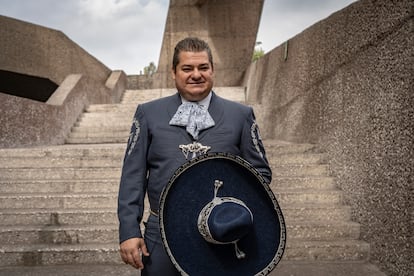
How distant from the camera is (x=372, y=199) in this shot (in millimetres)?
3020

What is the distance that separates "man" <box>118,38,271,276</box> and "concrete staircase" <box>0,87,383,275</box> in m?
1.71

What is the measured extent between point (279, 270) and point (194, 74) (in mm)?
2094

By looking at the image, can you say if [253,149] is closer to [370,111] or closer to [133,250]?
[133,250]

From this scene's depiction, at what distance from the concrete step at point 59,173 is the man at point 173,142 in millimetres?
2876

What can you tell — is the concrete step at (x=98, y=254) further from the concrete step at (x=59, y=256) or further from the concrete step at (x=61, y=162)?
the concrete step at (x=61, y=162)

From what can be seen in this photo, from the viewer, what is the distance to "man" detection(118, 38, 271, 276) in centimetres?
134

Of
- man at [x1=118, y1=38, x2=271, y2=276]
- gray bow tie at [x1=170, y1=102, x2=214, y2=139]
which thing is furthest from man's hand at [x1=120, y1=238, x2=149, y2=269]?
gray bow tie at [x1=170, y1=102, x2=214, y2=139]

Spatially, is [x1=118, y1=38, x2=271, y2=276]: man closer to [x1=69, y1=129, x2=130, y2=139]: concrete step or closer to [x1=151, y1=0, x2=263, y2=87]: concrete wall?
[x1=69, y1=129, x2=130, y2=139]: concrete step

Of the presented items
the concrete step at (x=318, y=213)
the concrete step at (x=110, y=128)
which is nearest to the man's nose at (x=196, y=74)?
the concrete step at (x=318, y=213)

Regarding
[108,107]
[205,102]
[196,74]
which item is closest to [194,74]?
[196,74]

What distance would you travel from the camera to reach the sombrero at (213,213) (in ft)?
3.75

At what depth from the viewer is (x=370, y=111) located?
10.2 ft

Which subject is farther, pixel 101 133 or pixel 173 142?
pixel 101 133

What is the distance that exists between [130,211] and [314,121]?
12.0 feet
